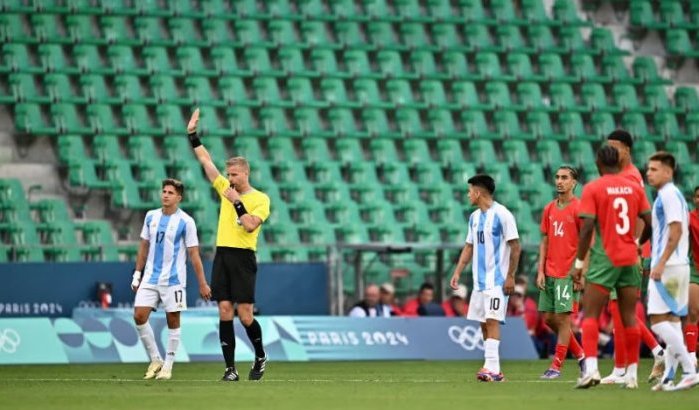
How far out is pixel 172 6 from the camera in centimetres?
3120

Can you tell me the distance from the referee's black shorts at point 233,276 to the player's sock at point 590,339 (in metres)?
3.99

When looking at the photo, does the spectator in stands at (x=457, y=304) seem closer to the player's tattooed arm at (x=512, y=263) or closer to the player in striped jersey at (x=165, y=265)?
the player's tattooed arm at (x=512, y=263)

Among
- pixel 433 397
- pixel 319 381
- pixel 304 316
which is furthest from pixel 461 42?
pixel 433 397

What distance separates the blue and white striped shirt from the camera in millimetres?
13336

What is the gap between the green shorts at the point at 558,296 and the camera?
679 inches

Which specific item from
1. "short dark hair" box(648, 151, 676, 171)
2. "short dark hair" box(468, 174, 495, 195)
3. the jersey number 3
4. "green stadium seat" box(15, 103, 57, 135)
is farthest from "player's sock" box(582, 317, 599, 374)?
"green stadium seat" box(15, 103, 57, 135)

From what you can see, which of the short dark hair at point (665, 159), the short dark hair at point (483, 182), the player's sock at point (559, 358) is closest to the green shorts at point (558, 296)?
the player's sock at point (559, 358)

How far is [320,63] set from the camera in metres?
31.8

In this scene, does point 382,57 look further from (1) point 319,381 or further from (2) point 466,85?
(1) point 319,381

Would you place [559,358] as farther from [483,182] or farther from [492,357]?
[483,182]

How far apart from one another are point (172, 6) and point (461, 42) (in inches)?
286

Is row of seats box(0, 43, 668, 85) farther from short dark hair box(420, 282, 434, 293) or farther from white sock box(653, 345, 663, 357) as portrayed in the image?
white sock box(653, 345, 663, 357)

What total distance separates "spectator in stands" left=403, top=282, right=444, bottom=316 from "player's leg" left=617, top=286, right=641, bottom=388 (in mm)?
11581

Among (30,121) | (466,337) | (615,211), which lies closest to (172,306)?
(615,211)
